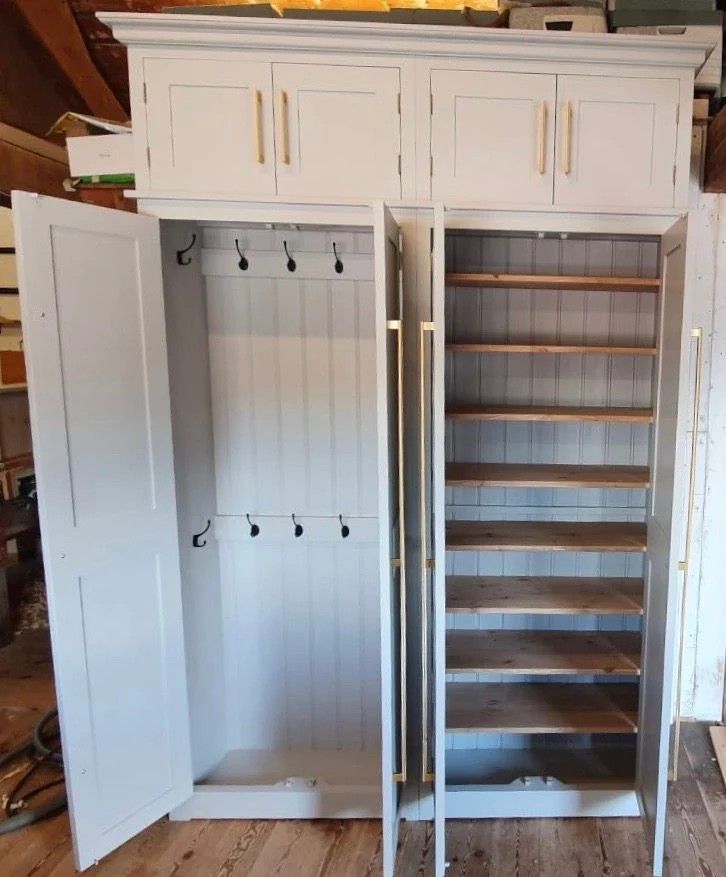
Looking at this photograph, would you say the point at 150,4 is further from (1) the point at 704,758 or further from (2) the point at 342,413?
(1) the point at 704,758

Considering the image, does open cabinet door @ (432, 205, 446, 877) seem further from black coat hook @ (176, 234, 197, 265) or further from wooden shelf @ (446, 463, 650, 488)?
black coat hook @ (176, 234, 197, 265)

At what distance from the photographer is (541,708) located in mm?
2010

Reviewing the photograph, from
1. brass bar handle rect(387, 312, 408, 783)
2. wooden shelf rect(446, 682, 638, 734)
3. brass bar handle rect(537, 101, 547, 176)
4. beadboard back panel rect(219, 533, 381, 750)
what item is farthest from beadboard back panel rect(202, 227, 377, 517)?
wooden shelf rect(446, 682, 638, 734)

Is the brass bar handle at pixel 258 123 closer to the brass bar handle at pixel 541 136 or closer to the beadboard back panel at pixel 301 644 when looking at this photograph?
the brass bar handle at pixel 541 136

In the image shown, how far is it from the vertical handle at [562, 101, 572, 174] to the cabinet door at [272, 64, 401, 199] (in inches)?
20.0

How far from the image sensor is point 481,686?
85.2 inches

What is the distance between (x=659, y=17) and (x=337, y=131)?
3.58 ft

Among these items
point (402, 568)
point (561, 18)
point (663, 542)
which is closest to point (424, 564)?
point (402, 568)

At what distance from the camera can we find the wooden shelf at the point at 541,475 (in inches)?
69.9

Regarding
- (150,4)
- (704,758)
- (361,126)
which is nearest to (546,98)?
(361,126)

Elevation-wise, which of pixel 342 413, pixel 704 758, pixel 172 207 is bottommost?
pixel 704 758

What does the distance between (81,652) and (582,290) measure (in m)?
2.06

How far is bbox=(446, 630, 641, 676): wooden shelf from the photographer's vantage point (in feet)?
6.10

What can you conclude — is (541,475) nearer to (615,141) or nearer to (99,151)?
(615,141)
